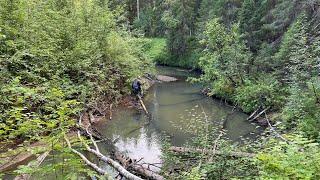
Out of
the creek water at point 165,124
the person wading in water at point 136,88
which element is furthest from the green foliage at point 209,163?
the person wading in water at point 136,88

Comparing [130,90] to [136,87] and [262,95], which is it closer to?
[136,87]

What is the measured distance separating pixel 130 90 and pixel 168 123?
19.1 ft

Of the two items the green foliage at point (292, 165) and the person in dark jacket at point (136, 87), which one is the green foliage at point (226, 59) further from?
the green foliage at point (292, 165)

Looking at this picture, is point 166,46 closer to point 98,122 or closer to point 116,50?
point 116,50

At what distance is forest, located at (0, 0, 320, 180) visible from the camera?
5969mm

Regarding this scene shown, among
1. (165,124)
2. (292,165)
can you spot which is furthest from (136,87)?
(292,165)

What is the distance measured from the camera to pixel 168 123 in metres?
18.0

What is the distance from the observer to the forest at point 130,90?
5.97 metres

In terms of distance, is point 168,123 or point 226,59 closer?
point 168,123

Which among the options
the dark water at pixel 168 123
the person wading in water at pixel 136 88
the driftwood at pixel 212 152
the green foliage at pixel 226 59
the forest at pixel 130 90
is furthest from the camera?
the green foliage at pixel 226 59

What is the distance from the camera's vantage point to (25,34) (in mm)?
15172

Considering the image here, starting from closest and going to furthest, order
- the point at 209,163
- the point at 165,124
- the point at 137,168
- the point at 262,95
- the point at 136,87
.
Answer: the point at 209,163, the point at 137,168, the point at 165,124, the point at 262,95, the point at 136,87

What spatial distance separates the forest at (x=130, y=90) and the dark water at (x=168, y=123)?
622 mm

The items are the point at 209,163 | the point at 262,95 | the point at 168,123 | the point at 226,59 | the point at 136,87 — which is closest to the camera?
the point at 209,163
